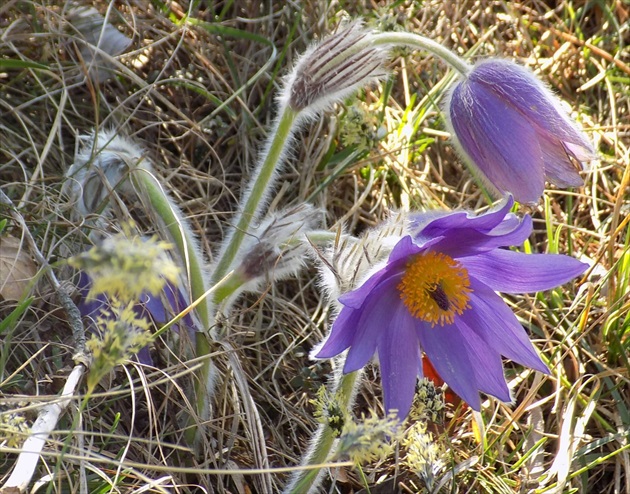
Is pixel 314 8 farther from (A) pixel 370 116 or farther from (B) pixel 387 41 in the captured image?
(B) pixel 387 41

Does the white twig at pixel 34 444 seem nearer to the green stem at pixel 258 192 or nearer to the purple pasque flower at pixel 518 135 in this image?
the green stem at pixel 258 192

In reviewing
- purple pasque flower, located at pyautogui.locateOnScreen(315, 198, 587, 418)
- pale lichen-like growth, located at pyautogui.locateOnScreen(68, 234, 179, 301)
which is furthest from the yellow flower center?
pale lichen-like growth, located at pyautogui.locateOnScreen(68, 234, 179, 301)

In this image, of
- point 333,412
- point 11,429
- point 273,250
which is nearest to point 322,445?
point 333,412

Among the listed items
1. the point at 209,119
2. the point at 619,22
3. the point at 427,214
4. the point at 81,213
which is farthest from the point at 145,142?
the point at 619,22

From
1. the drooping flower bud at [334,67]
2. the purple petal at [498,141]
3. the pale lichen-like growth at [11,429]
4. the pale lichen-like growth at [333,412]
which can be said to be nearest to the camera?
the pale lichen-like growth at [11,429]

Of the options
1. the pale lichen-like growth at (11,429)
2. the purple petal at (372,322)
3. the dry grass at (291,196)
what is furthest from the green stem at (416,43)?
the pale lichen-like growth at (11,429)

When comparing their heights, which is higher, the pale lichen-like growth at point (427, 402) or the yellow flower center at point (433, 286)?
the yellow flower center at point (433, 286)

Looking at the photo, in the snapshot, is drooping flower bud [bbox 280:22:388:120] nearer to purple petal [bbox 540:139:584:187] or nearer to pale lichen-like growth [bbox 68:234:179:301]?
purple petal [bbox 540:139:584:187]

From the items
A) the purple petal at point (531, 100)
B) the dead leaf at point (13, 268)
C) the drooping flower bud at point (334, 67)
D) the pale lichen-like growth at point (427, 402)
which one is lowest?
the dead leaf at point (13, 268)
